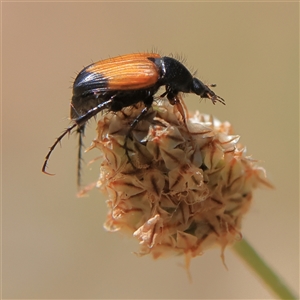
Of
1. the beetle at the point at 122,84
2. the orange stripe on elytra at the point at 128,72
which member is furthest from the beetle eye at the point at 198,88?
the orange stripe on elytra at the point at 128,72

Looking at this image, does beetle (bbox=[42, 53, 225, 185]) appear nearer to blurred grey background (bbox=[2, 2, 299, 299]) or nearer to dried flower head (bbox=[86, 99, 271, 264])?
dried flower head (bbox=[86, 99, 271, 264])

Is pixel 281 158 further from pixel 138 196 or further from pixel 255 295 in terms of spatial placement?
pixel 138 196

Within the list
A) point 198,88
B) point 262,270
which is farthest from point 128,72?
point 262,270

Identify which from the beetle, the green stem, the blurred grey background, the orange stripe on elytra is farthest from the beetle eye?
the blurred grey background

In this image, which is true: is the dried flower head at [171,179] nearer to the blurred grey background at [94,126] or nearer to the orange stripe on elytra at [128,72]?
the orange stripe on elytra at [128,72]

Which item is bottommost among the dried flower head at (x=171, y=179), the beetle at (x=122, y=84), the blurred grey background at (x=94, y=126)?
the blurred grey background at (x=94, y=126)

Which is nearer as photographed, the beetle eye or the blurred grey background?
the beetle eye
